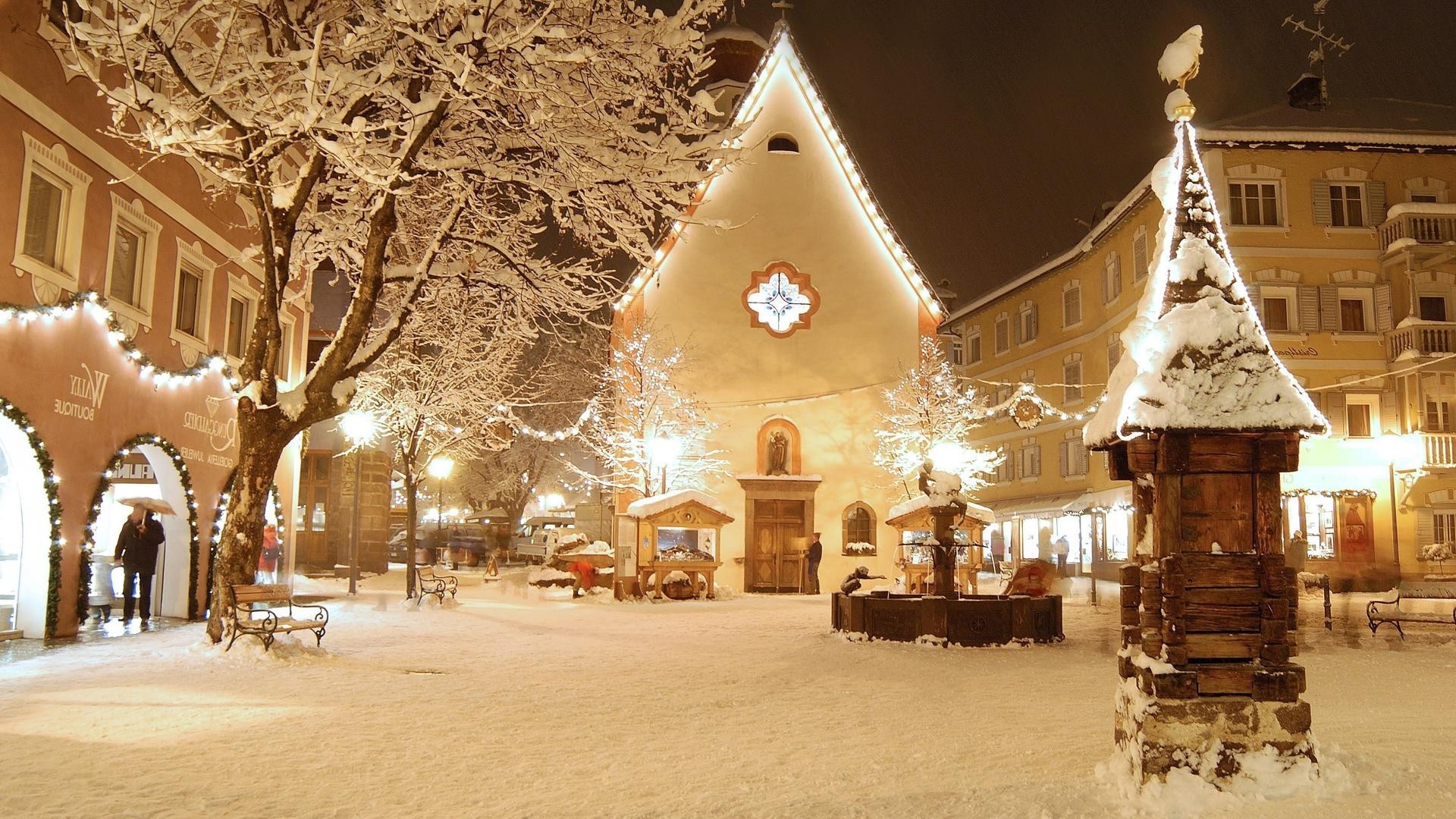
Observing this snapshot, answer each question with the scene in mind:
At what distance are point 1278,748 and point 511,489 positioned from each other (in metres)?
48.6

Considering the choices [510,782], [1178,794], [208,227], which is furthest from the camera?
[208,227]

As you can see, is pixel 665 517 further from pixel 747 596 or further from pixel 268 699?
pixel 268 699

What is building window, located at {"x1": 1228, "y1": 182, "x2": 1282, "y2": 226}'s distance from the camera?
107 feet

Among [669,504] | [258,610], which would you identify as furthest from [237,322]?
[258,610]

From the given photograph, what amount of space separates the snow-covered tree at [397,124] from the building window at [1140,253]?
24160mm

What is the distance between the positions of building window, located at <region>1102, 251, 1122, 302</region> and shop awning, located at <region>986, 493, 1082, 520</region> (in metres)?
7.66

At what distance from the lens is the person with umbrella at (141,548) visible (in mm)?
17500

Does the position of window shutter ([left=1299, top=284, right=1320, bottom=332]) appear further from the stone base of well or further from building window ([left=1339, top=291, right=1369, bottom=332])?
the stone base of well

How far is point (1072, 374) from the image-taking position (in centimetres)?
4231

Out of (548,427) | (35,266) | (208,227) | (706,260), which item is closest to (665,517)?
(706,260)

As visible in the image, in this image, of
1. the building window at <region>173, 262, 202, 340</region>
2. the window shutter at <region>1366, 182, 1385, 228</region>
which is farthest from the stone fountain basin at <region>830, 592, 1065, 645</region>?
the window shutter at <region>1366, 182, 1385, 228</region>

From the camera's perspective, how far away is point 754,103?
1233 inches

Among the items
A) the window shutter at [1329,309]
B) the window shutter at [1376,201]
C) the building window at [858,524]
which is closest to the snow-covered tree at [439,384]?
the building window at [858,524]

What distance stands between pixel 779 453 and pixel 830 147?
893 centimetres
